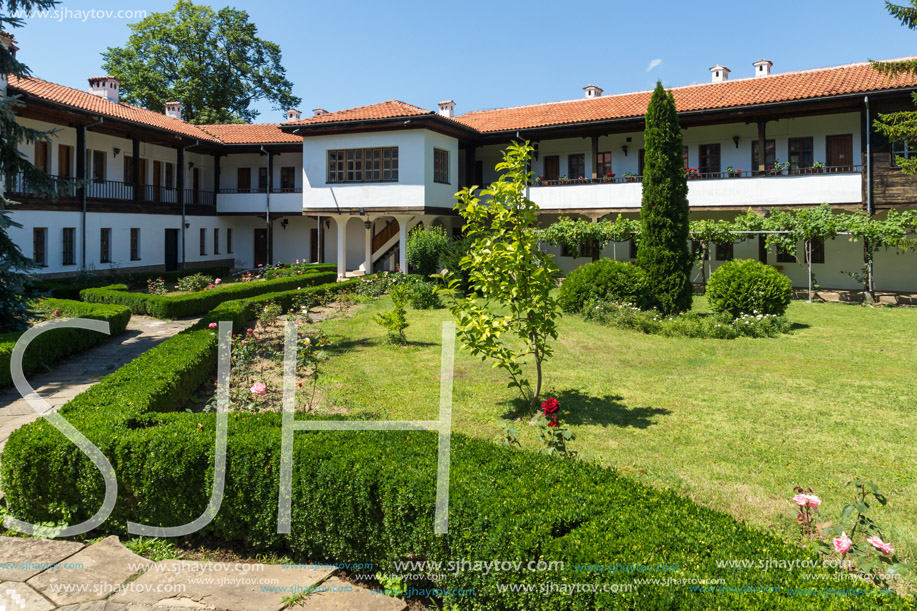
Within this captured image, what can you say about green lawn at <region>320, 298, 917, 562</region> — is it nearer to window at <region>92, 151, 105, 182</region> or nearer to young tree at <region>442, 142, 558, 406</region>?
young tree at <region>442, 142, 558, 406</region>

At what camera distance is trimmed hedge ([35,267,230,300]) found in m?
16.5

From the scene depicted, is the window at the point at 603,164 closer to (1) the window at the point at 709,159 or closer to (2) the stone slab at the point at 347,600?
(1) the window at the point at 709,159

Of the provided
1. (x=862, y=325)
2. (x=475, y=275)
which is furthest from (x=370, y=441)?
(x=862, y=325)

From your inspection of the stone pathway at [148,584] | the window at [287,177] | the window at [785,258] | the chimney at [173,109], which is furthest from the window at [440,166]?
the stone pathway at [148,584]

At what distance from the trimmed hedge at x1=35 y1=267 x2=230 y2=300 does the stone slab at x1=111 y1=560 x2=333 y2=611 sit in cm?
1291

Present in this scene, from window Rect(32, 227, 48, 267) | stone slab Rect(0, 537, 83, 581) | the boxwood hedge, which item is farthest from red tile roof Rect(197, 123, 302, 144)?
stone slab Rect(0, 537, 83, 581)

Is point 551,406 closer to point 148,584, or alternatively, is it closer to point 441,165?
point 148,584

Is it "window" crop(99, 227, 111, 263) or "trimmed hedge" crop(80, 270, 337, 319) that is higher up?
"window" crop(99, 227, 111, 263)

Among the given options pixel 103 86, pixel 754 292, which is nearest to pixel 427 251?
pixel 754 292

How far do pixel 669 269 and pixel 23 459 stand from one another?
1357 cm

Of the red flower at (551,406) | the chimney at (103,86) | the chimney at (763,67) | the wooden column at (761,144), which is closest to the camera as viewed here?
the red flower at (551,406)

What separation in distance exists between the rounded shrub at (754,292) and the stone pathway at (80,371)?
40.3ft

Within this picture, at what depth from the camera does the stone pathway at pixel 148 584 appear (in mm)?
3795

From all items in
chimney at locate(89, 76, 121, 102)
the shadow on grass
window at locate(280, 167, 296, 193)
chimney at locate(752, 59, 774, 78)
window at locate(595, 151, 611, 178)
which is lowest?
the shadow on grass
